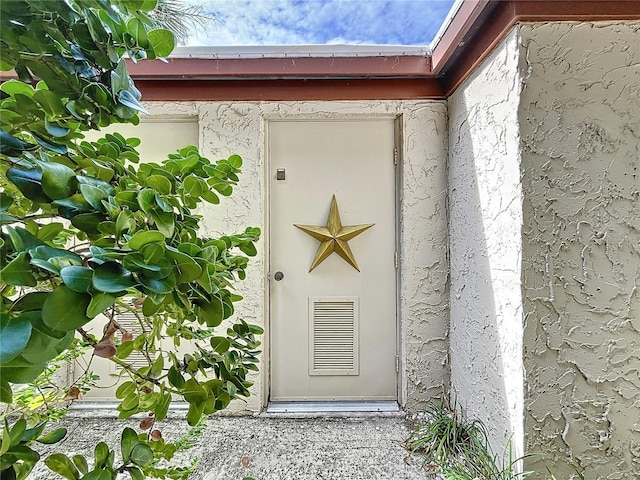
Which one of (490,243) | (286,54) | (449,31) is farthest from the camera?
(286,54)

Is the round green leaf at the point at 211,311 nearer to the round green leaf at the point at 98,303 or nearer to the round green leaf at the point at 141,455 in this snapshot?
the round green leaf at the point at 98,303

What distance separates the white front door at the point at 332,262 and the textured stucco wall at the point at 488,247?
556mm

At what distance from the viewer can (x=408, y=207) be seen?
2.65m

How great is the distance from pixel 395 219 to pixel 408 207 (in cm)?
18

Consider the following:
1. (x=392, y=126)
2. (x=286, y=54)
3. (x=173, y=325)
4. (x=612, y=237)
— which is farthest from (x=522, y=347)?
(x=286, y=54)

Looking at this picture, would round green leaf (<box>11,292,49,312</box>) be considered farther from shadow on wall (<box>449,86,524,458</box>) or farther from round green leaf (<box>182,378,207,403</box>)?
shadow on wall (<box>449,86,524,458</box>)

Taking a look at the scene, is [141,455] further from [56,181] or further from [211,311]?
[56,181]

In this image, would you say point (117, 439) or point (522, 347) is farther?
point (117, 439)

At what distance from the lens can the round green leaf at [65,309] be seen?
0.51 m

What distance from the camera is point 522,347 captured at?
168 cm

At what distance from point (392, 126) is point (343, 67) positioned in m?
0.64

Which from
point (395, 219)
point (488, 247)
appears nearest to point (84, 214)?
point (488, 247)

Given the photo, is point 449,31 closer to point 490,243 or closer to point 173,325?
point 490,243

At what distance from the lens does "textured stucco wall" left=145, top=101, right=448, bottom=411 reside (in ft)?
8.58
